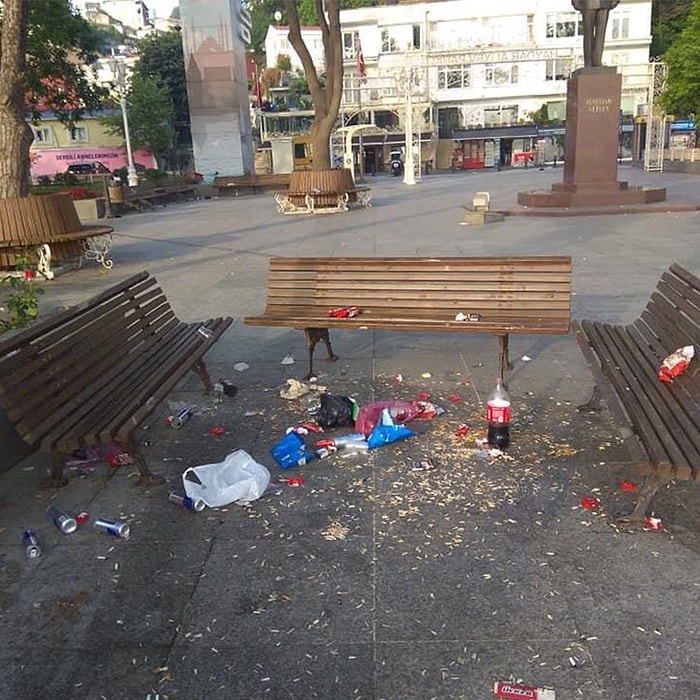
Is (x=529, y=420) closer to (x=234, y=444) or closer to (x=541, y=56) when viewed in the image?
(x=234, y=444)

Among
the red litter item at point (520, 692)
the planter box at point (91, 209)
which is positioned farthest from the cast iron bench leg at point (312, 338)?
the planter box at point (91, 209)

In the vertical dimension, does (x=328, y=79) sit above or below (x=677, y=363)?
above

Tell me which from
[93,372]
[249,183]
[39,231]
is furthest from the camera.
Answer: [249,183]

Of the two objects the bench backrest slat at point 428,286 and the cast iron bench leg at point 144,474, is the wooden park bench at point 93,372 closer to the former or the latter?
the cast iron bench leg at point 144,474

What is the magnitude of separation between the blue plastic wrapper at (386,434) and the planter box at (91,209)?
75.7 ft

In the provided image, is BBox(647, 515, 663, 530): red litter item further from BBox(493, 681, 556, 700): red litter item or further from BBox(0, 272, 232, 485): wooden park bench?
BBox(0, 272, 232, 485): wooden park bench

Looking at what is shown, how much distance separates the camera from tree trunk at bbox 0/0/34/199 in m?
11.4

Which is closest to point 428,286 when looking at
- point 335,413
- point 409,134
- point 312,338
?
point 312,338

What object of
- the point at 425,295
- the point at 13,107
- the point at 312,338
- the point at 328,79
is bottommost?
the point at 312,338

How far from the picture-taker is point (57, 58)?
917 inches

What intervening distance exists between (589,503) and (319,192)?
1880 centimetres

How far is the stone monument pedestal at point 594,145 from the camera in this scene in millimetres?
17844

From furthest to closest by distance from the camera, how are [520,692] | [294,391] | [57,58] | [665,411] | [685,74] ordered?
[685,74], [57,58], [294,391], [665,411], [520,692]

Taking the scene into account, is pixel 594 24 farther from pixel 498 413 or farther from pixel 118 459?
pixel 118 459
